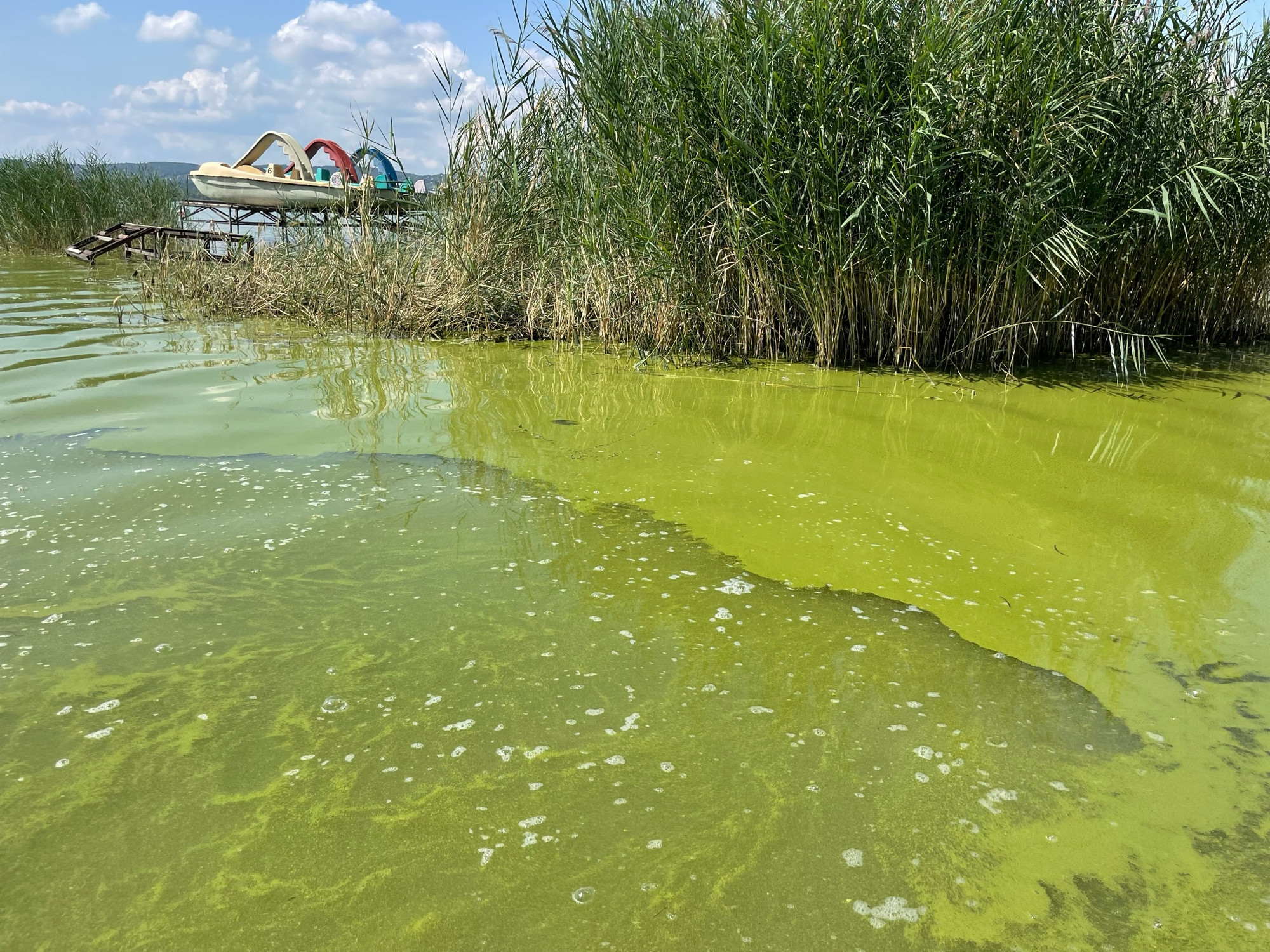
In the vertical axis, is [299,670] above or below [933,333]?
below

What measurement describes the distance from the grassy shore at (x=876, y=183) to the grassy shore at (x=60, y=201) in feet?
33.8

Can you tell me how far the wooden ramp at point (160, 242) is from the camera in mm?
7816

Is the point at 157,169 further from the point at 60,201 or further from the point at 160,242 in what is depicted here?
the point at 160,242

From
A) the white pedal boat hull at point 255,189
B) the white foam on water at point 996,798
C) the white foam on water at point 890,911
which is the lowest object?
the white foam on water at point 890,911

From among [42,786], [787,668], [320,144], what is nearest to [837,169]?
[787,668]

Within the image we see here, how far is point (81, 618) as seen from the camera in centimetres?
199

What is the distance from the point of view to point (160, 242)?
9.24m

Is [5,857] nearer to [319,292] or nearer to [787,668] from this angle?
[787,668]

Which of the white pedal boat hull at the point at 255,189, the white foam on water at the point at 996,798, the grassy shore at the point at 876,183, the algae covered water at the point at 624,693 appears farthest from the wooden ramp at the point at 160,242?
the white foam on water at the point at 996,798

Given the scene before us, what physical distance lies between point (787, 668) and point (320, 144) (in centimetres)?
1452

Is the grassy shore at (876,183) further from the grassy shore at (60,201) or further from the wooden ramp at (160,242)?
the grassy shore at (60,201)

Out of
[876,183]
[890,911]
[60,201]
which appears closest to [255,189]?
[60,201]

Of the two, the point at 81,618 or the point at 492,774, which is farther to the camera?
the point at 81,618

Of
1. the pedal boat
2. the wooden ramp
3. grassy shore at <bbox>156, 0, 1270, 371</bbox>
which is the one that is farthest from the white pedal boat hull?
grassy shore at <bbox>156, 0, 1270, 371</bbox>
